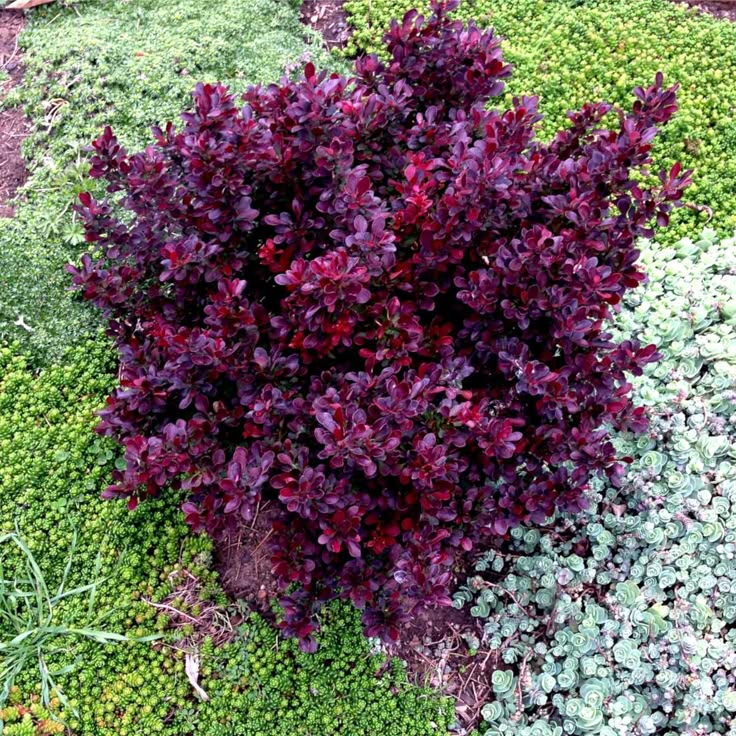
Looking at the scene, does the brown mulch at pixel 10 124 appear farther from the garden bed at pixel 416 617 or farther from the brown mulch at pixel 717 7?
the brown mulch at pixel 717 7

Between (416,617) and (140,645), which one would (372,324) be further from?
(140,645)

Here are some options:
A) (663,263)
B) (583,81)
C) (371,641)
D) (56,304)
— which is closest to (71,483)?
(56,304)

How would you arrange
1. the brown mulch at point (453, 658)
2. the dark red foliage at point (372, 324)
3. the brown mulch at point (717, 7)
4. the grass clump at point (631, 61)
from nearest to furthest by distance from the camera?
the dark red foliage at point (372, 324), the brown mulch at point (453, 658), the grass clump at point (631, 61), the brown mulch at point (717, 7)

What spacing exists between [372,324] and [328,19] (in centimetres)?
375

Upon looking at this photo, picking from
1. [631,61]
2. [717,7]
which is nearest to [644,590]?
[631,61]

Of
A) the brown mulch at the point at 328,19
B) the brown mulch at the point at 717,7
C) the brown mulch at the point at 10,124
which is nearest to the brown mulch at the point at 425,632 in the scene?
the brown mulch at the point at 10,124

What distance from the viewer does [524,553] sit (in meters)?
3.17

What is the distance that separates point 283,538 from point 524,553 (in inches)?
48.1

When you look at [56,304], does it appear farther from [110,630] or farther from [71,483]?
[110,630]

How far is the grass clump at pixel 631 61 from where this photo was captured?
4.40 meters

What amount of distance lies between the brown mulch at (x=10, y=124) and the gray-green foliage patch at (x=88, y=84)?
0.09 meters

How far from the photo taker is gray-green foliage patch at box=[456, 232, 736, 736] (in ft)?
8.99

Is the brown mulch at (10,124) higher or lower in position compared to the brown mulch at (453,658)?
higher

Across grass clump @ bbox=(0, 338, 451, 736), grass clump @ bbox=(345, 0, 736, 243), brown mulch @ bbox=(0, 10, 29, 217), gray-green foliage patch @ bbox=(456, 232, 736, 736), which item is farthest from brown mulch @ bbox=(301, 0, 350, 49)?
grass clump @ bbox=(0, 338, 451, 736)
